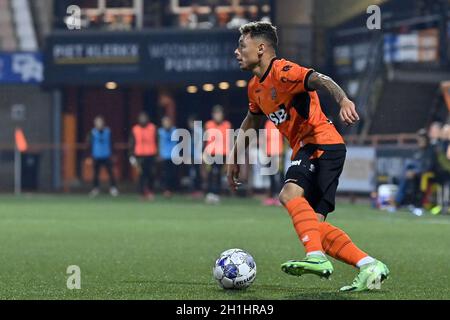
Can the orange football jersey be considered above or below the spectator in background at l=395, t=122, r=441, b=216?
above

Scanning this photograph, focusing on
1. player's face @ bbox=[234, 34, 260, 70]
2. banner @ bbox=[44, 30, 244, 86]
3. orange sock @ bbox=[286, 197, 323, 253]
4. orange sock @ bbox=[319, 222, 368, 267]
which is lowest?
orange sock @ bbox=[319, 222, 368, 267]

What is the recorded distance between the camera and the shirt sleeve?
8414 mm

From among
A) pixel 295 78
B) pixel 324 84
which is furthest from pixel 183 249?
pixel 324 84

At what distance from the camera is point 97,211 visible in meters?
21.8

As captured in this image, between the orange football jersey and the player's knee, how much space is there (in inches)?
13.1

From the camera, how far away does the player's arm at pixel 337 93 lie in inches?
306

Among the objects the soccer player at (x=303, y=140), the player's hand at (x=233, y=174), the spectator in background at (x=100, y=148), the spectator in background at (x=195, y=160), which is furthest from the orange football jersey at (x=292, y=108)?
the spectator in background at (x=100, y=148)

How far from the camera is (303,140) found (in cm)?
873

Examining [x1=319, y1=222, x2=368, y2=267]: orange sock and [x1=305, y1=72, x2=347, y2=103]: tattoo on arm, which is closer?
[x1=305, y1=72, x2=347, y2=103]: tattoo on arm

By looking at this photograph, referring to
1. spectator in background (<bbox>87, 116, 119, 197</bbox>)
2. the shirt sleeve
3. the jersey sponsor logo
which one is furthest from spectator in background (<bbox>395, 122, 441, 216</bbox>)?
the shirt sleeve

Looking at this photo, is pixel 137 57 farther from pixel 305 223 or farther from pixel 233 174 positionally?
pixel 305 223

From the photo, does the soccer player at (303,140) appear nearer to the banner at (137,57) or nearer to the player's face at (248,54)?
the player's face at (248,54)

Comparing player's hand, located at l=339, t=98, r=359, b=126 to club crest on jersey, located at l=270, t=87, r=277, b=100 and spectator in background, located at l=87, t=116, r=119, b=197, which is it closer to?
club crest on jersey, located at l=270, t=87, r=277, b=100
